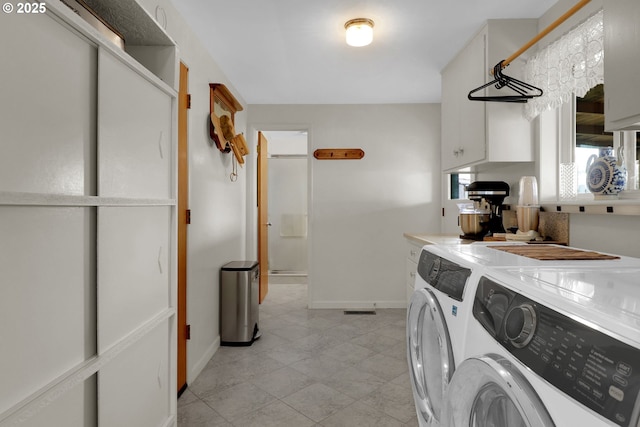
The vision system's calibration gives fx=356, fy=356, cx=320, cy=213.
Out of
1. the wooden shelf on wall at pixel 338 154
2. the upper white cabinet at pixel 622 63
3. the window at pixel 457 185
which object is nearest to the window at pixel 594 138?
the upper white cabinet at pixel 622 63

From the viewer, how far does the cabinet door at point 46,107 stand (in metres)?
0.71

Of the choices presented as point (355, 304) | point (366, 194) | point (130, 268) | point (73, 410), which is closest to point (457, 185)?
point (366, 194)

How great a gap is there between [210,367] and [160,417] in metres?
1.26

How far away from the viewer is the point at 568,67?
5.90 feet

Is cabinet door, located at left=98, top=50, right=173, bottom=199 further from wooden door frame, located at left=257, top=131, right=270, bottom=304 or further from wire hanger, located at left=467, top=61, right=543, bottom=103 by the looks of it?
wooden door frame, located at left=257, top=131, right=270, bottom=304

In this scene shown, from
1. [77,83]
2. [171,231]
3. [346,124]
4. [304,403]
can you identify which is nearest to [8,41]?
[77,83]

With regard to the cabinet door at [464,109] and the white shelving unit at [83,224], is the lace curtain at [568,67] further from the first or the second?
the white shelving unit at [83,224]

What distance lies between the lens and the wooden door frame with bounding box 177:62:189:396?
2258 mm

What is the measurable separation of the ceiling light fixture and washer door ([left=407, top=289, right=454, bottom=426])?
171 centimetres

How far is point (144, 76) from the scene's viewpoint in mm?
1246

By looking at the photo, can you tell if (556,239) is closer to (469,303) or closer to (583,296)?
(469,303)

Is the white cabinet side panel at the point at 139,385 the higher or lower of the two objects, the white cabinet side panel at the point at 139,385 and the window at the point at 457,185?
the lower

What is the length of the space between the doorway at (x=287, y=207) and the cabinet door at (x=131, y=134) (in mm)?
4729

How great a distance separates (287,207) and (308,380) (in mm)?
4054
